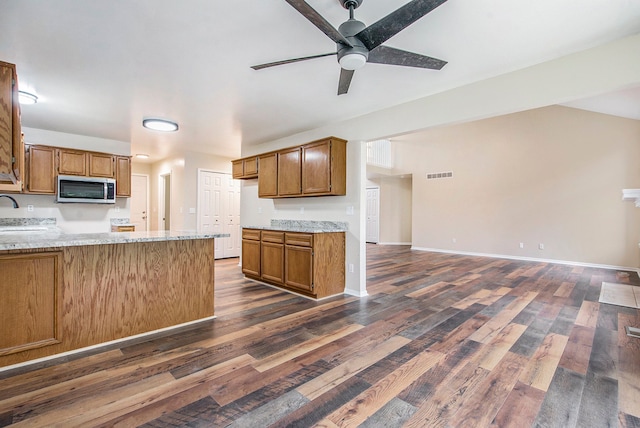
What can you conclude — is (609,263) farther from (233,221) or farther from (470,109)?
(233,221)

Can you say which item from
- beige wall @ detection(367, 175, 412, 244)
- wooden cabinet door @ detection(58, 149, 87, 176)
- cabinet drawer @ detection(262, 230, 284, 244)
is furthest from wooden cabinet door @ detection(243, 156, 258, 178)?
beige wall @ detection(367, 175, 412, 244)

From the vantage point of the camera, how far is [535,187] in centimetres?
692

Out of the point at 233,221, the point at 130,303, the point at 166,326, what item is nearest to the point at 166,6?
the point at 130,303

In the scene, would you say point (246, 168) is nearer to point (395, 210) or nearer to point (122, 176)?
point (122, 176)

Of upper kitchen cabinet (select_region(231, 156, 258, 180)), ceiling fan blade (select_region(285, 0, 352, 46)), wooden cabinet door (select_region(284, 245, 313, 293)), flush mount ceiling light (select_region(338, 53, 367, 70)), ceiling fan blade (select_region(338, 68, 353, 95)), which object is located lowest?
wooden cabinet door (select_region(284, 245, 313, 293))

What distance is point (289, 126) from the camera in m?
4.68

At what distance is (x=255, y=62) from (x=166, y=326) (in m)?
2.61

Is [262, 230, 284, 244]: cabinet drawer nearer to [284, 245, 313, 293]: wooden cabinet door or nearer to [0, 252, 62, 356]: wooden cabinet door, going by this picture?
[284, 245, 313, 293]: wooden cabinet door

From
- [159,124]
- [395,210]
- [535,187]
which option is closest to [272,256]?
[159,124]

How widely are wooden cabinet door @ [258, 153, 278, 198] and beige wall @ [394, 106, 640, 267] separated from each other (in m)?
5.56

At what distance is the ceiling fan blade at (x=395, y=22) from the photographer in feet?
5.01

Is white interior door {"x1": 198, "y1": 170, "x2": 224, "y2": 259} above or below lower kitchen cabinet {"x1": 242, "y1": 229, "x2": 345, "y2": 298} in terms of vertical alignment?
above

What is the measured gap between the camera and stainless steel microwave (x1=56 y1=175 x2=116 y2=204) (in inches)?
187

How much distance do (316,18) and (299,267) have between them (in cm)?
300
